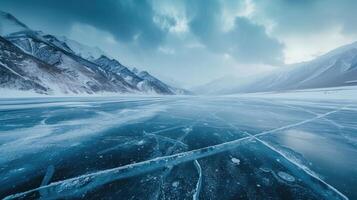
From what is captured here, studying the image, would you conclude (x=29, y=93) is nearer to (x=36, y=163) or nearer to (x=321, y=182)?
(x=36, y=163)

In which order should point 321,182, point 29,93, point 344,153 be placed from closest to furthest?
point 321,182, point 344,153, point 29,93

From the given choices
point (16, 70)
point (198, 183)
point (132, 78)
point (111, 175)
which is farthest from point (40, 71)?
point (132, 78)

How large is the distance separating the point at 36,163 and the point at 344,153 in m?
8.27

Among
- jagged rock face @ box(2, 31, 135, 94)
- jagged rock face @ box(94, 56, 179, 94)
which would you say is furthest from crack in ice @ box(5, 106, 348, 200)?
jagged rock face @ box(94, 56, 179, 94)

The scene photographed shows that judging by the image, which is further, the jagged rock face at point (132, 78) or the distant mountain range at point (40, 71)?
the jagged rock face at point (132, 78)

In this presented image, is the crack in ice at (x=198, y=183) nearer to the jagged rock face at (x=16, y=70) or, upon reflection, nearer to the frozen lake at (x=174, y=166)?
the frozen lake at (x=174, y=166)

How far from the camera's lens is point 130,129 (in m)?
7.03

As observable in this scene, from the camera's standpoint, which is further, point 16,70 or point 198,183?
point 16,70

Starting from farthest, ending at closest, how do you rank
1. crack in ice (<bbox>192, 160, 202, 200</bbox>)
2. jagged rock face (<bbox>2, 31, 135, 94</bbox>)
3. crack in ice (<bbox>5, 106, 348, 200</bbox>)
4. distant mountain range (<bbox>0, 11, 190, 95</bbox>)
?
jagged rock face (<bbox>2, 31, 135, 94</bbox>)
distant mountain range (<bbox>0, 11, 190, 95</bbox>)
crack in ice (<bbox>5, 106, 348, 200</bbox>)
crack in ice (<bbox>192, 160, 202, 200</bbox>)

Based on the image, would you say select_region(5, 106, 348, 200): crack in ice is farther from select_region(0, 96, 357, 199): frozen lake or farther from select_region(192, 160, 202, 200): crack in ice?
select_region(192, 160, 202, 200): crack in ice

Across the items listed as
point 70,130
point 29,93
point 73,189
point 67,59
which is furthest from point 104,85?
point 73,189

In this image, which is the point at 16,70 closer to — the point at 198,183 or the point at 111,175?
the point at 111,175

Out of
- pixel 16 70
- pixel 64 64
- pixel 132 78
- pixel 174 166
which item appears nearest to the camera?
pixel 174 166

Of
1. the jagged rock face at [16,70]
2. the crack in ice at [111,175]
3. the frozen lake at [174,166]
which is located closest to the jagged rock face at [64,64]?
the jagged rock face at [16,70]
